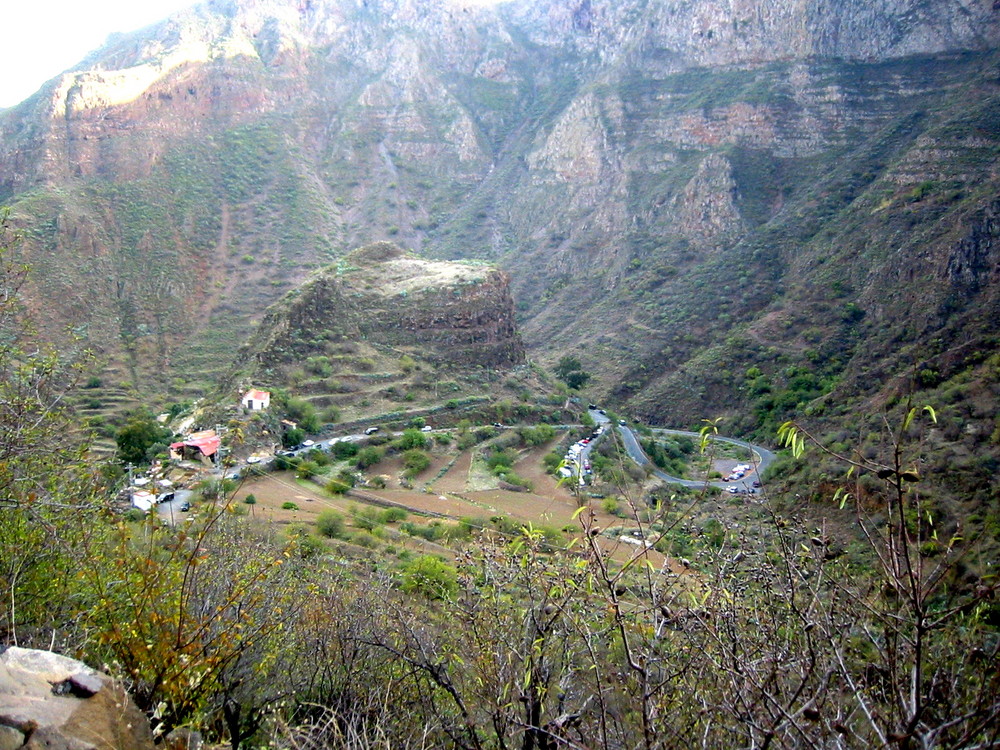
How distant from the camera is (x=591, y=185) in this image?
296ft

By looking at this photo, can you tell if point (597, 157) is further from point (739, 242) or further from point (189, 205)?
point (189, 205)

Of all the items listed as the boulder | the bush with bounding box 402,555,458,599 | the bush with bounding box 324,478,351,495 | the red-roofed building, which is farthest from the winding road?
the boulder

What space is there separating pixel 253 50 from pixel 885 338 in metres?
84.2

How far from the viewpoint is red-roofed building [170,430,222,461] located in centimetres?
3338

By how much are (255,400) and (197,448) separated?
7021 millimetres

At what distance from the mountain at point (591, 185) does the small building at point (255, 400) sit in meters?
18.0

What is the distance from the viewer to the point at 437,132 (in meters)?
106

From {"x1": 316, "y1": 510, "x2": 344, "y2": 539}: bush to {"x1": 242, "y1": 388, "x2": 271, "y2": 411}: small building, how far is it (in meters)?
14.4

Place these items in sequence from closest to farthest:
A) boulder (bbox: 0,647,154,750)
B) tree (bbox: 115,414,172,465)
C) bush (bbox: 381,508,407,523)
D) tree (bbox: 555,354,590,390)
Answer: boulder (bbox: 0,647,154,750)
bush (bbox: 381,508,407,523)
tree (bbox: 115,414,172,465)
tree (bbox: 555,354,590,390)

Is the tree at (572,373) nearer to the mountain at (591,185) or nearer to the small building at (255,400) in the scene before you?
the mountain at (591,185)

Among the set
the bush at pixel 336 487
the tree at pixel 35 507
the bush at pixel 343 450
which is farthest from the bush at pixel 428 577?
the bush at pixel 343 450

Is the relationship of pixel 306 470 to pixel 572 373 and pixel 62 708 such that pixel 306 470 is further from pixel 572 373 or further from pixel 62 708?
pixel 62 708

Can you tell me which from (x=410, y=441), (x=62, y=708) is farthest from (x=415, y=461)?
(x=62, y=708)

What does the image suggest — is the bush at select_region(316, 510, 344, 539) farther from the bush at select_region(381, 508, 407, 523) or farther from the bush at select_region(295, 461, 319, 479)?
the bush at select_region(295, 461, 319, 479)
